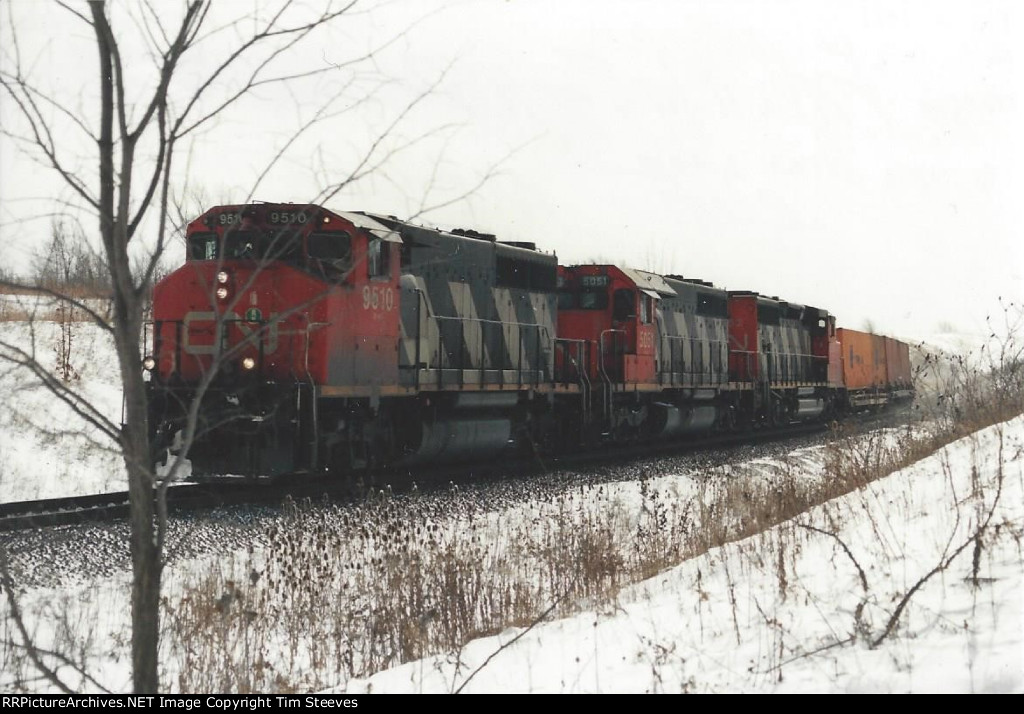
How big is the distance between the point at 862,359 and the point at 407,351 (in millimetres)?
30094

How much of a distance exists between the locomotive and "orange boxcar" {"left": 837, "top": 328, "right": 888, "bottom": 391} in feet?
42.6

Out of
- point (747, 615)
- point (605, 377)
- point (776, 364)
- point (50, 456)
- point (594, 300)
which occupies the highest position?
point (594, 300)

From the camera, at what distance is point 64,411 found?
2388 centimetres

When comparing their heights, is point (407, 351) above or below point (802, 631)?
above

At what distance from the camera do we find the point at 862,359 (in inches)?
1577

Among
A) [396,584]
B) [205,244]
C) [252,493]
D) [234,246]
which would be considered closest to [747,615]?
[396,584]

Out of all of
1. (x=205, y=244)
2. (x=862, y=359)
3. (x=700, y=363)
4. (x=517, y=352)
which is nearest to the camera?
(x=205, y=244)

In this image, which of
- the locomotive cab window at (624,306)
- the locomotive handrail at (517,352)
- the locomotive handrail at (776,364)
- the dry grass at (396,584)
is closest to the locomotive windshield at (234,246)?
the locomotive handrail at (517,352)

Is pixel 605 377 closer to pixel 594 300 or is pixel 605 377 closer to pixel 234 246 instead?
pixel 594 300

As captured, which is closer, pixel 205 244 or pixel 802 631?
pixel 802 631

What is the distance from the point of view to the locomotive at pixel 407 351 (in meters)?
12.2

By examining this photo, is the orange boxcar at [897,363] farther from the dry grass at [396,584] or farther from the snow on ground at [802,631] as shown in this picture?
the snow on ground at [802,631]
